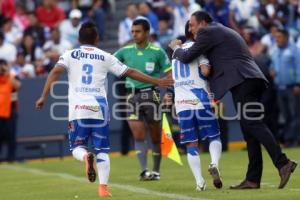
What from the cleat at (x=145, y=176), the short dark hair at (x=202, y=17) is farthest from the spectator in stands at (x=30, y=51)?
the short dark hair at (x=202, y=17)

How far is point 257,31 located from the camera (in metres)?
24.8

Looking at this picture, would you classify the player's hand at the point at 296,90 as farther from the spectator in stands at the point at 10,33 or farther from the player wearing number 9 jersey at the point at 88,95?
the player wearing number 9 jersey at the point at 88,95

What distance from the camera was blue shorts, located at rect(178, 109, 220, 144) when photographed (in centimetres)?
1262

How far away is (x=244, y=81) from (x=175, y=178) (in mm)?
3415

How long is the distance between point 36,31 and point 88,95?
13018 mm

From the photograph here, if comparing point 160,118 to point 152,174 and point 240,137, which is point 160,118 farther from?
point 240,137

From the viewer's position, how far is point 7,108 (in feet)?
71.4

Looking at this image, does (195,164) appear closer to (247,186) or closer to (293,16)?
(247,186)

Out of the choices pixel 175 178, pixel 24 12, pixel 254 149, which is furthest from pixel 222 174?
pixel 24 12

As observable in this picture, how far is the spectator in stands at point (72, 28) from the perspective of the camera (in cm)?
2425

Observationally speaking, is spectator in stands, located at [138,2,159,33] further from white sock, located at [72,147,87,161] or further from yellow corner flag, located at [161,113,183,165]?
white sock, located at [72,147,87,161]

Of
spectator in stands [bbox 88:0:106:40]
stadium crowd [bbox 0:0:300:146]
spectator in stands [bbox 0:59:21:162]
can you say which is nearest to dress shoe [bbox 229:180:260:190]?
stadium crowd [bbox 0:0:300:146]

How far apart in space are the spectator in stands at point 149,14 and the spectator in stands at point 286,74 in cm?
346

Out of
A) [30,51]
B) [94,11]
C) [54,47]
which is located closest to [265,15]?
[94,11]
